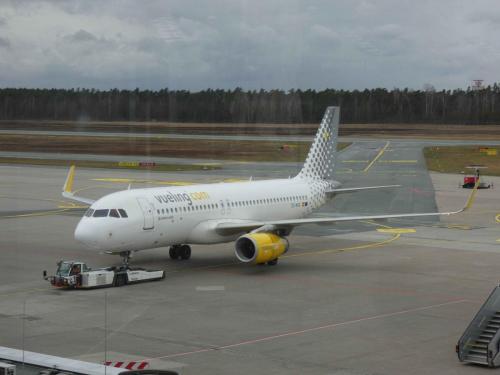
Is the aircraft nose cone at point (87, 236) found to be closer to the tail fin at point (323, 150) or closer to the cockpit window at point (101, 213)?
the cockpit window at point (101, 213)

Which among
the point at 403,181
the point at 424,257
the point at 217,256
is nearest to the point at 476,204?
the point at 403,181

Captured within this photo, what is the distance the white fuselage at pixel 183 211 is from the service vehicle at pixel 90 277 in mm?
1285

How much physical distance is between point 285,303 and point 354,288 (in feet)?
12.6

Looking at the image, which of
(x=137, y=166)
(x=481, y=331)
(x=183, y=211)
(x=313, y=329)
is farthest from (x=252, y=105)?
(x=137, y=166)

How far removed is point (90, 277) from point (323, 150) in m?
17.2

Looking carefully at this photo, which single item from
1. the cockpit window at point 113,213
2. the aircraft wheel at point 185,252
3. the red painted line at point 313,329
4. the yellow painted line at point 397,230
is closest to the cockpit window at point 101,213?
the cockpit window at point 113,213

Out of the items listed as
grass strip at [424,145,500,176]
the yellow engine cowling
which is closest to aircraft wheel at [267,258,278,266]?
the yellow engine cowling

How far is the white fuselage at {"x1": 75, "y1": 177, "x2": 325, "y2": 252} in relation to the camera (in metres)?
32.8

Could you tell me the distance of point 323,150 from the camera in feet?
146

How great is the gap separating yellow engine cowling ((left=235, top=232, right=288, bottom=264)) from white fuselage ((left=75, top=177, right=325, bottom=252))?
1.99 meters

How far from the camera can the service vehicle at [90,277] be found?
102ft

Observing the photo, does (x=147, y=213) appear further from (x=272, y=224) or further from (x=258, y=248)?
(x=272, y=224)

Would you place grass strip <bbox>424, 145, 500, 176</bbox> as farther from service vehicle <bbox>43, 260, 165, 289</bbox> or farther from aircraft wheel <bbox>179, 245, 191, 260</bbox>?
service vehicle <bbox>43, 260, 165, 289</bbox>

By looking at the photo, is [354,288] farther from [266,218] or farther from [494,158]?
[494,158]
